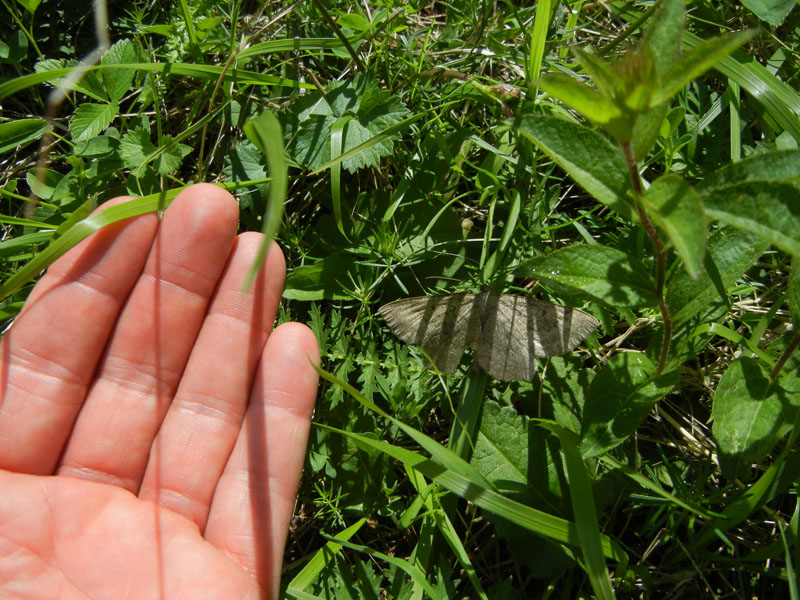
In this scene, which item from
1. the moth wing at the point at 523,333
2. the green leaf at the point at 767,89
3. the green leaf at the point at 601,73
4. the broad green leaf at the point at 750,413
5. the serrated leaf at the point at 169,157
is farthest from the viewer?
the serrated leaf at the point at 169,157

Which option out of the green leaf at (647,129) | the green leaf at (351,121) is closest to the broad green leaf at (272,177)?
the green leaf at (351,121)

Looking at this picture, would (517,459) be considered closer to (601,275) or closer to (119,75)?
(601,275)

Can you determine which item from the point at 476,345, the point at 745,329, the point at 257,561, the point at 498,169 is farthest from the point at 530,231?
the point at 257,561

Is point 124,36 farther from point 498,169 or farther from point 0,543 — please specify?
point 0,543

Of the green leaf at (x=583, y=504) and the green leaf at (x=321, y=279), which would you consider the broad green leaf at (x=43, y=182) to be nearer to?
the green leaf at (x=321, y=279)

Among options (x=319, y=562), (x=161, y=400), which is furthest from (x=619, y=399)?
(x=161, y=400)

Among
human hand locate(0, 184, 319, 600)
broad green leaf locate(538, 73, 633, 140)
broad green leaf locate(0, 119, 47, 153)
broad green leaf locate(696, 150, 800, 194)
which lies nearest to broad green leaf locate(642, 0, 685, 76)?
broad green leaf locate(538, 73, 633, 140)

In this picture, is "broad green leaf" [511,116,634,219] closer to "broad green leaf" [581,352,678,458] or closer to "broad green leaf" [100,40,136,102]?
"broad green leaf" [581,352,678,458]

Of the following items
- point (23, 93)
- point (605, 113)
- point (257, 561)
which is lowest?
point (257, 561)
